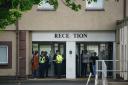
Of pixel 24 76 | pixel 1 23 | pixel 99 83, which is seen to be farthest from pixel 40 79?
pixel 1 23

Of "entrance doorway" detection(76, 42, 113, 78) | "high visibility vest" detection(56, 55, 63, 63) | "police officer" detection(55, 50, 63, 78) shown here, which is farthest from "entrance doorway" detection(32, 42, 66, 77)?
"entrance doorway" detection(76, 42, 113, 78)

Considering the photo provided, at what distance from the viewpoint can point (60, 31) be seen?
44094 millimetres

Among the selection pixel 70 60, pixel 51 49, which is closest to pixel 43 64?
pixel 51 49

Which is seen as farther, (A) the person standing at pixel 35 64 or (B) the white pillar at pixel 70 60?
(B) the white pillar at pixel 70 60

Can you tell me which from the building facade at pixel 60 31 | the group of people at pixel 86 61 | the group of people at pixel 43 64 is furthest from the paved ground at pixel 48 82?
the group of people at pixel 86 61

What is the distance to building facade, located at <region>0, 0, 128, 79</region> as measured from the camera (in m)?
43.8

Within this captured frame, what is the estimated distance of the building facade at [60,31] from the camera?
1722 inches

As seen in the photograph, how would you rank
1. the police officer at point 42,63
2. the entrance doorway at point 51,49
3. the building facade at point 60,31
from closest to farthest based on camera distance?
the building facade at point 60,31, the police officer at point 42,63, the entrance doorway at point 51,49

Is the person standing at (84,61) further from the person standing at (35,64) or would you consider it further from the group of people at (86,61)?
the person standing at (35,64)

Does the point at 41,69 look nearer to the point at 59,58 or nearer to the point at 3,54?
the point at 59,58

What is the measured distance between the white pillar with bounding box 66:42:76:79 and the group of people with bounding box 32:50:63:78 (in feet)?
2.00

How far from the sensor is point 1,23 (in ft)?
77.4

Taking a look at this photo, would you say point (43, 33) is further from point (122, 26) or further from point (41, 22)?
point (122, 26)

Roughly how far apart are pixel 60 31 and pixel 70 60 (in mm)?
2384
